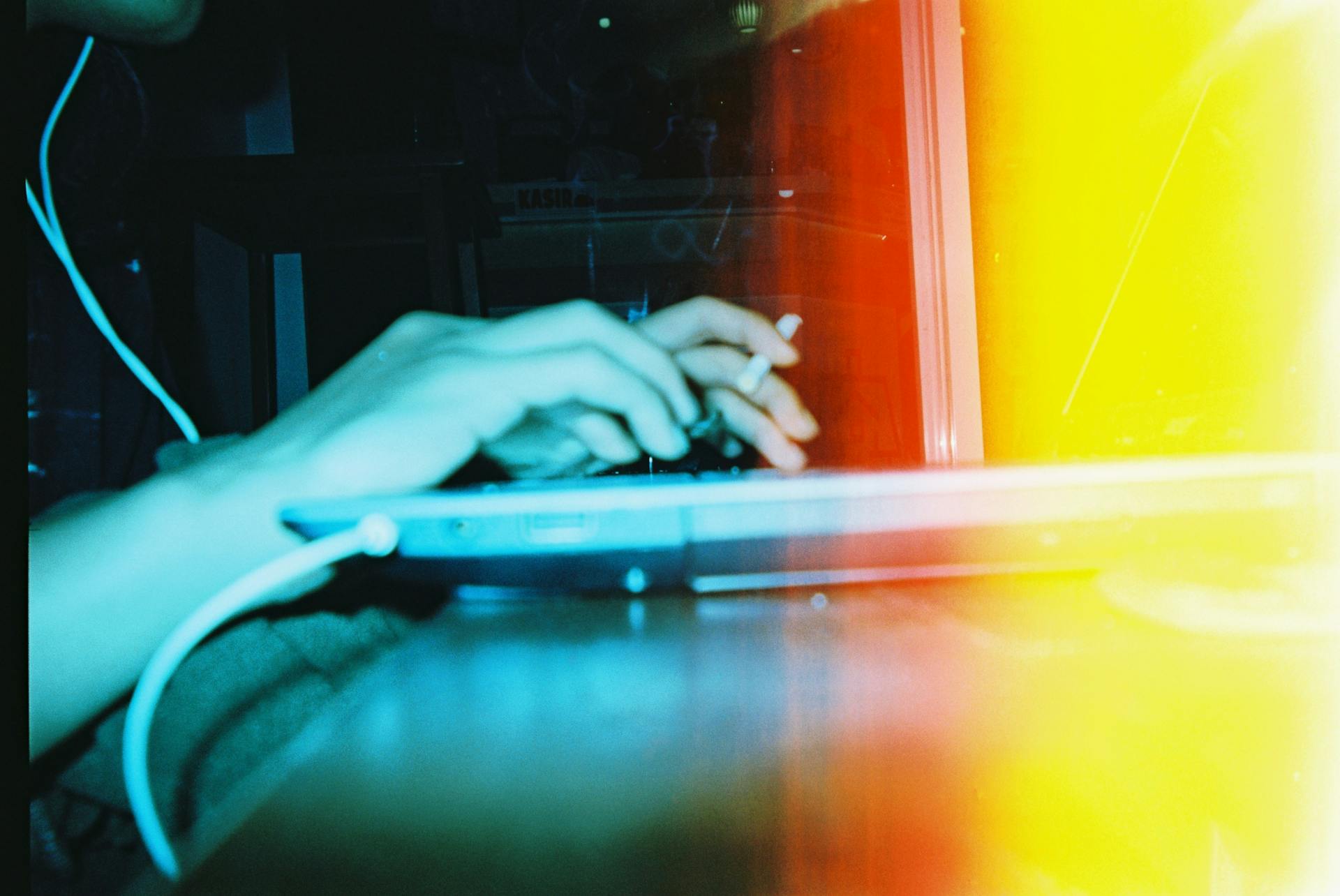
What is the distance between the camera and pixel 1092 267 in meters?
0.55

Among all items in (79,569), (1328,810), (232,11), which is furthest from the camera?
(232,11)

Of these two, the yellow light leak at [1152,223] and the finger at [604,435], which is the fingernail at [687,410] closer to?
the finger at [604,435]

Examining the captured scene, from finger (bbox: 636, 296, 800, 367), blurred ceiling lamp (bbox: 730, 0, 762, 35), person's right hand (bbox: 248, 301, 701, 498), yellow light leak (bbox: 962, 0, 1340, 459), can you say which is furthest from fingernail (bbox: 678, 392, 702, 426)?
blurred ceiling lamp (bbox: 730, 0, 762, 35)

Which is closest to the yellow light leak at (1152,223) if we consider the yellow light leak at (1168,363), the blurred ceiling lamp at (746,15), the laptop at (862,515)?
the yellow light leak at (1168,363)

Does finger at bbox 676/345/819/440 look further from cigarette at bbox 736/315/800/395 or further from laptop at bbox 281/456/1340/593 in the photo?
laptop at bbox 281/456/1340/593

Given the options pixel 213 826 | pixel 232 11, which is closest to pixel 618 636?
pixel 213 826

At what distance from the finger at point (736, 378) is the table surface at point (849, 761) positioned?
0.77ft

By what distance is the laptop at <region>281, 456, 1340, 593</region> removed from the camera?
29 cm

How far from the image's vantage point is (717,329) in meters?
0.51

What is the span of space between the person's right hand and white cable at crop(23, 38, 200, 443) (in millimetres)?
276

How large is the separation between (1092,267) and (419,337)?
0.48 m

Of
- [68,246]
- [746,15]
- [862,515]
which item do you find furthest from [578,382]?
[746,15]

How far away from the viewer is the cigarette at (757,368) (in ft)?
1.57

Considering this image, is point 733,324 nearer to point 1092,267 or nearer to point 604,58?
point 1092,267
